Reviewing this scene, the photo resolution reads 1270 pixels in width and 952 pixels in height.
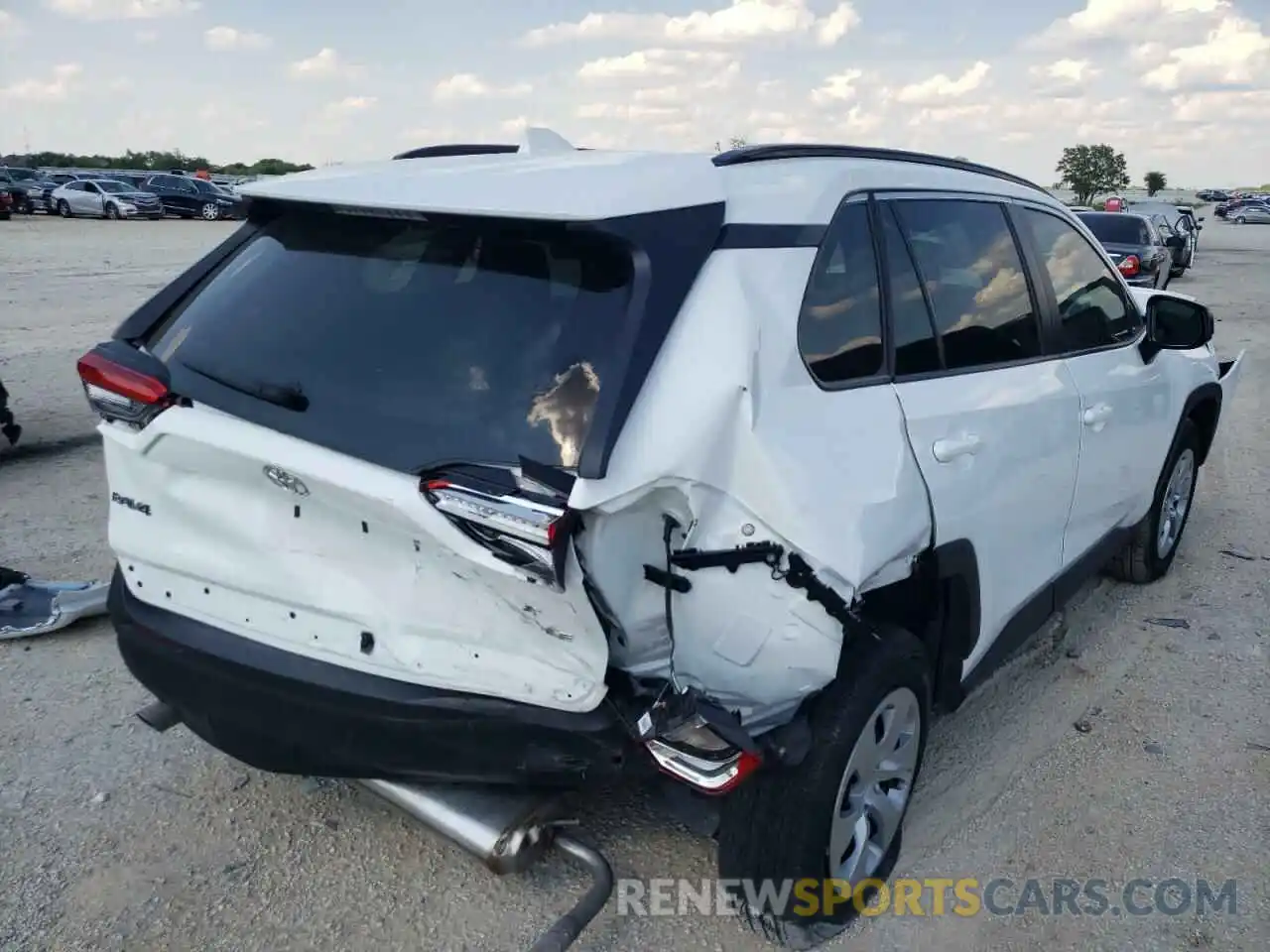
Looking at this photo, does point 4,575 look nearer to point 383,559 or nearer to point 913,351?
point 383,559

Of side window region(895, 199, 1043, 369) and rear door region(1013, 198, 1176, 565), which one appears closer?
side window region(895, 199, 1043, 369)

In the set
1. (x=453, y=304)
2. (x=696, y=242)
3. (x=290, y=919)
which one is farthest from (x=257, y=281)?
(x=290, y=919)

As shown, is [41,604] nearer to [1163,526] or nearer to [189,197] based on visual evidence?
[1163,526]

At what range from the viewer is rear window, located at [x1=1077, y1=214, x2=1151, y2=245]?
1554 cm

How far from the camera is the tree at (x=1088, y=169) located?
62688mm

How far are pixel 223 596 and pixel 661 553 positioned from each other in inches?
43.5

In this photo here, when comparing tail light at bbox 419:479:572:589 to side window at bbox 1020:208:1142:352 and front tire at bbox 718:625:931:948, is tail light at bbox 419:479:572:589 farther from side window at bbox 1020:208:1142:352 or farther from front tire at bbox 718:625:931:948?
side window at bbox 1020:208:1142:352

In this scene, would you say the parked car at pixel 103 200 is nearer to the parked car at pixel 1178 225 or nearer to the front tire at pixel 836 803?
the parked car at pixel 1178 225

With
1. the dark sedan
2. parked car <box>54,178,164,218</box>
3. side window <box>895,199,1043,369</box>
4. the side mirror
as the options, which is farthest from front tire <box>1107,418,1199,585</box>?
parked car <box>54,178,164,218</box>

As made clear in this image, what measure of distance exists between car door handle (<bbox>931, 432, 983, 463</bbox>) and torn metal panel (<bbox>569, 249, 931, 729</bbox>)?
307 millimetres

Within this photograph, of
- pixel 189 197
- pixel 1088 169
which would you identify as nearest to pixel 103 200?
pixel 189 197

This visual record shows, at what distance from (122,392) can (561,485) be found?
3.98 ft

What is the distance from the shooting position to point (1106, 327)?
4.17m

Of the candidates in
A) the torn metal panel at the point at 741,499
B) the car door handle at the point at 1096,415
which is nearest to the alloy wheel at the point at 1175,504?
the car door handle at the point at 1096,415
